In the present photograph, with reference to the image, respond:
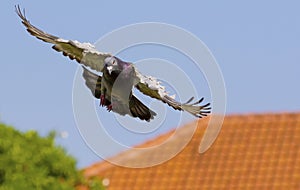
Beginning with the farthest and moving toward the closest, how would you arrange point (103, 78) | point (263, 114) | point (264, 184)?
point (263, 114)
point (264, 184)
point (103, 78)

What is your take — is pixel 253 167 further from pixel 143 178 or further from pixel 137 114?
pixel 137 114

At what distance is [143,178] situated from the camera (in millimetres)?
42906

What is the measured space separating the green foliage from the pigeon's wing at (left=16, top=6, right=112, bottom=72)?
53.2ft

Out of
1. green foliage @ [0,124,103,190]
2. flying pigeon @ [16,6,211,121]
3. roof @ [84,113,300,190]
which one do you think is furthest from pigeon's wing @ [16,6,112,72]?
roof @ [84,113,300,190]

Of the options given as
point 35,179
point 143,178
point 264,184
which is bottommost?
point 264,184

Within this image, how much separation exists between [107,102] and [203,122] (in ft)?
124

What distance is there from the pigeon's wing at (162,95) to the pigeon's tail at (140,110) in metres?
0.22

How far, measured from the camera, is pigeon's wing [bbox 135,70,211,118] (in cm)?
773

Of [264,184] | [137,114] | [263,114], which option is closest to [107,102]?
[137,114]

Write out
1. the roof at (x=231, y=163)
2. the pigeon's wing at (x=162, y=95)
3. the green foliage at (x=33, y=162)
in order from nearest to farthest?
the pigeon's wing at (x=162, y=95)
the green foliage at (x=33, y=162)
the roof at (x=231, y=163)

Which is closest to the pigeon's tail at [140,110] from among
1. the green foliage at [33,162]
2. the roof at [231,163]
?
the green foliage at [33,162]

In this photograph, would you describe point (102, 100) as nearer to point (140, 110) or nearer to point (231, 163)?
Answer: point (140, 110)

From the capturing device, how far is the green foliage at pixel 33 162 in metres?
24.9

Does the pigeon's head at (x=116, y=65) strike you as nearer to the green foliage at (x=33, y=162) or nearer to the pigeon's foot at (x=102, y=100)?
the pigeon's foot at (x=102, y=100)
